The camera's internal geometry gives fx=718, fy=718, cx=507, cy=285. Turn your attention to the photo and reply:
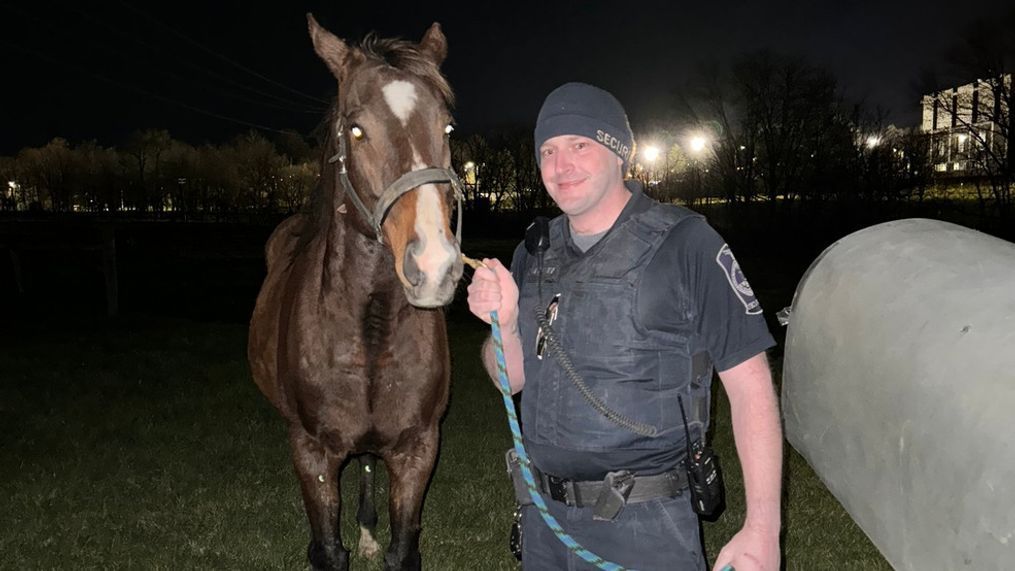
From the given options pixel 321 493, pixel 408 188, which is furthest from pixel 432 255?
pixel 321 493

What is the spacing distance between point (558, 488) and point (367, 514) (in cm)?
312

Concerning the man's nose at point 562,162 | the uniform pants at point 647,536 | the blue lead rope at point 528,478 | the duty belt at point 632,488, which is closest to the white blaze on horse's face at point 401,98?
the man's nose at point 562,162

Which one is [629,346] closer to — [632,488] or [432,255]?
[632,488]

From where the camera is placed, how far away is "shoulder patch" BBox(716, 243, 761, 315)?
2.06 metres

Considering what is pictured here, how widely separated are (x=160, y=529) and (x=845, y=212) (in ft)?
90.1

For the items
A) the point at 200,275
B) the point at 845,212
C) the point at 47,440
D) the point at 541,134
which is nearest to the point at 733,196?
the point at 845,212

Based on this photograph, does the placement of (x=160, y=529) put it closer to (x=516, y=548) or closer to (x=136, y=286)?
(x=516, y=548)

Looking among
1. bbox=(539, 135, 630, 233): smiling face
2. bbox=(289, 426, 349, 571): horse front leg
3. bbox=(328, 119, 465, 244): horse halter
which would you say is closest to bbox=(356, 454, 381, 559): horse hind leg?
bbox=(289, 426, 349, 571): horse front leg

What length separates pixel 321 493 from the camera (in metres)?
3.70

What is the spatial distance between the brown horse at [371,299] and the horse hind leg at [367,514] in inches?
45.9

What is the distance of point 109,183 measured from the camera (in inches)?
3287

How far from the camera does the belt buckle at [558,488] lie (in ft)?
7.55

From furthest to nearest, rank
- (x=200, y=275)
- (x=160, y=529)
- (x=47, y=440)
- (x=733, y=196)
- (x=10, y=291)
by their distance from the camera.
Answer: (x=733, y=196), (x=200, y=275), (x=10, y=291), (x=47, y=440), (x=160, y=529)

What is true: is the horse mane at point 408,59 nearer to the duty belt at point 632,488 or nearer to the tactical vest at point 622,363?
the tactical vest at point 622,363
